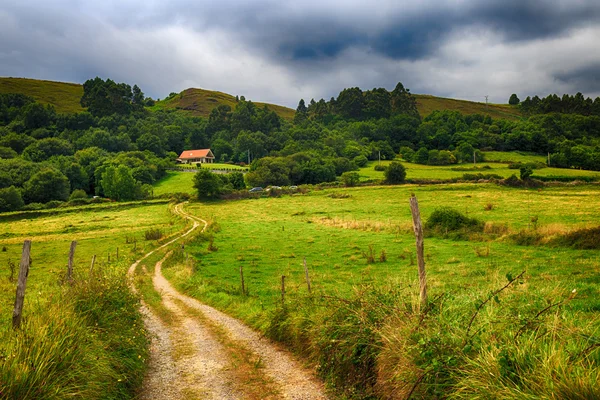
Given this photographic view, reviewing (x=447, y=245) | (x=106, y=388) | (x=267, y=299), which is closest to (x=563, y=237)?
(x=447, y=245)

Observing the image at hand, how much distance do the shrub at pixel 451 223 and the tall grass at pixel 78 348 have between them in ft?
102

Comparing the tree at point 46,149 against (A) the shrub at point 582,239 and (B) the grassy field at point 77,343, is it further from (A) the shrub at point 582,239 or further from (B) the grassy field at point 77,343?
(A) the shrub at point 582,239

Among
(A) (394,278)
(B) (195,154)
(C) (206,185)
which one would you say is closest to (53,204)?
(C) (206,185)

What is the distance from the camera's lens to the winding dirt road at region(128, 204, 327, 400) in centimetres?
904

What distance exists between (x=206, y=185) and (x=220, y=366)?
2830 inches

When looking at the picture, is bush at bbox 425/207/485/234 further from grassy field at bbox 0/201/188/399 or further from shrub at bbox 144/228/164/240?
grassy field at bbox 0/201/188/399

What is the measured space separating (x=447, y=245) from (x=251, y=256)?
632 inches

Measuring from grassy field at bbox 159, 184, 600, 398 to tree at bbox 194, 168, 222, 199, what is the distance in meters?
10.6

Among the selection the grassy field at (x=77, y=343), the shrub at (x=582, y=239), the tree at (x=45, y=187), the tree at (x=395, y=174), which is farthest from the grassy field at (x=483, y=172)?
the grassy field at (x=77, y=343)

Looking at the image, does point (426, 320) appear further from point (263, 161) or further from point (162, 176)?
point (162, 176)

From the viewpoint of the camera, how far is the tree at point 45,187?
3629 inches

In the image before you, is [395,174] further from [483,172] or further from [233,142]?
[233,142]

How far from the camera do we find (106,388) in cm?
750

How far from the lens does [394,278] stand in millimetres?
12672
